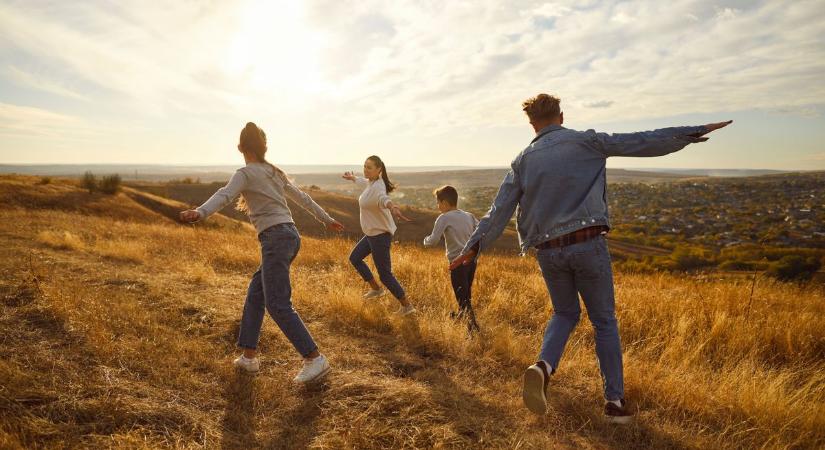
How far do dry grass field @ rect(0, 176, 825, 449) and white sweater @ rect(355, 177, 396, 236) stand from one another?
3.07 feet

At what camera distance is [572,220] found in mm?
2832

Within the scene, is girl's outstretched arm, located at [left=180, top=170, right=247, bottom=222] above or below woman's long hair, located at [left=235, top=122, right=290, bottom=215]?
below

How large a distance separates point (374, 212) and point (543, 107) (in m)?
2.91

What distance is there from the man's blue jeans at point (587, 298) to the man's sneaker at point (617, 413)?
0.17 ft

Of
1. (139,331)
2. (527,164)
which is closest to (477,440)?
(527,164)

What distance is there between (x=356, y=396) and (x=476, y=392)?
978 millimetres

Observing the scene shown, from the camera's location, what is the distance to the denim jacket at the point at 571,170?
278 cm

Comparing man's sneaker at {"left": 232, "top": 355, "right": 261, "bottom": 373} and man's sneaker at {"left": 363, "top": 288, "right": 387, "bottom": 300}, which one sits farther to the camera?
man's sneaker at {"left": 363, "top": 288, "right": 387, "bottom": 300}

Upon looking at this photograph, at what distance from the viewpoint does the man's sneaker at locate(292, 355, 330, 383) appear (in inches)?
137

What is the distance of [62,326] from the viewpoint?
4043mm

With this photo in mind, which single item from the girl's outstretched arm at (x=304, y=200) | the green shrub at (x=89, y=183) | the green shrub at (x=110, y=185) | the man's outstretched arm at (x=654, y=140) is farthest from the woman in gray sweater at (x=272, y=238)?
the green shrub at (x=89, y=183)

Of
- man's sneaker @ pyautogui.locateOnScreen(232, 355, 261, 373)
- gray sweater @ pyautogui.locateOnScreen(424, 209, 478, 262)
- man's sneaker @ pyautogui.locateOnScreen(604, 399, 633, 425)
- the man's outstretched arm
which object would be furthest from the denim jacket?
man's sneaker @ pyautogui.locateOnScreen(232, 355, 261, 373)

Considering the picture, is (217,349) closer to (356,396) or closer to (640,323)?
(356,396)

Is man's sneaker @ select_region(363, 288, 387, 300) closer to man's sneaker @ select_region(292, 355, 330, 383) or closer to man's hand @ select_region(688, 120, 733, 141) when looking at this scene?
man's sneaker @ select_region(292, 355, 330, 383)
